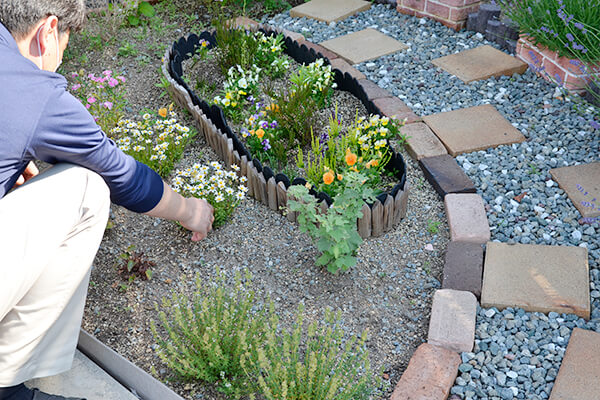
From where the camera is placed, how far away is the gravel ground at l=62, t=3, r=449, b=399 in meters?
2.43

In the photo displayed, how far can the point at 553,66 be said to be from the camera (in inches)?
145

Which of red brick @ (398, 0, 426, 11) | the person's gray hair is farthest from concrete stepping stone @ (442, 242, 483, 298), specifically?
red brick @ (398, 0, 426, 11)

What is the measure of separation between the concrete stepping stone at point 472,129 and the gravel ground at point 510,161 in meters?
0.05

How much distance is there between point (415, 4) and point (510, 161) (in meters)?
1.94

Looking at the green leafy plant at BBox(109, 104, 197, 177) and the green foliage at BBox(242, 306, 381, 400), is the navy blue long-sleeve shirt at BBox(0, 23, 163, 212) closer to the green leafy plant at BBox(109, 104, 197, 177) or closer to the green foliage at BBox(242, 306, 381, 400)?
the green foliage at BBox(242, 306, 381, 400)

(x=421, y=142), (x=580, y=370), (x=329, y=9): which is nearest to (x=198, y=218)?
(x=421, y=142)

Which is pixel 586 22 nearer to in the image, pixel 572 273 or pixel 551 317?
pixel 572 273

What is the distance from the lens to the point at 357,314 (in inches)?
99.1

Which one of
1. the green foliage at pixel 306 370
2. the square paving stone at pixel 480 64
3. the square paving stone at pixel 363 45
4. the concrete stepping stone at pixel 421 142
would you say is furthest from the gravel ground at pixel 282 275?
the square paving stone at pixel 363 45

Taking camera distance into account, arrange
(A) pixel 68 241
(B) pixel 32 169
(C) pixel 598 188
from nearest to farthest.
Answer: (A) pixel 68 241
(B) pixel 32 169
(C) pixel 598 188

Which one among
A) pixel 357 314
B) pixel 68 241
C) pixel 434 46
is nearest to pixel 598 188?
pixel 357 314

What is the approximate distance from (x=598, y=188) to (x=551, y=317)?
2.83 ft

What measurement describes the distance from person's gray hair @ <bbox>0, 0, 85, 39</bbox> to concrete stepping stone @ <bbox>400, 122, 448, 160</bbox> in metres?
1.95

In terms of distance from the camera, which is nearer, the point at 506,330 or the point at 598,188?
the point at 506,330
